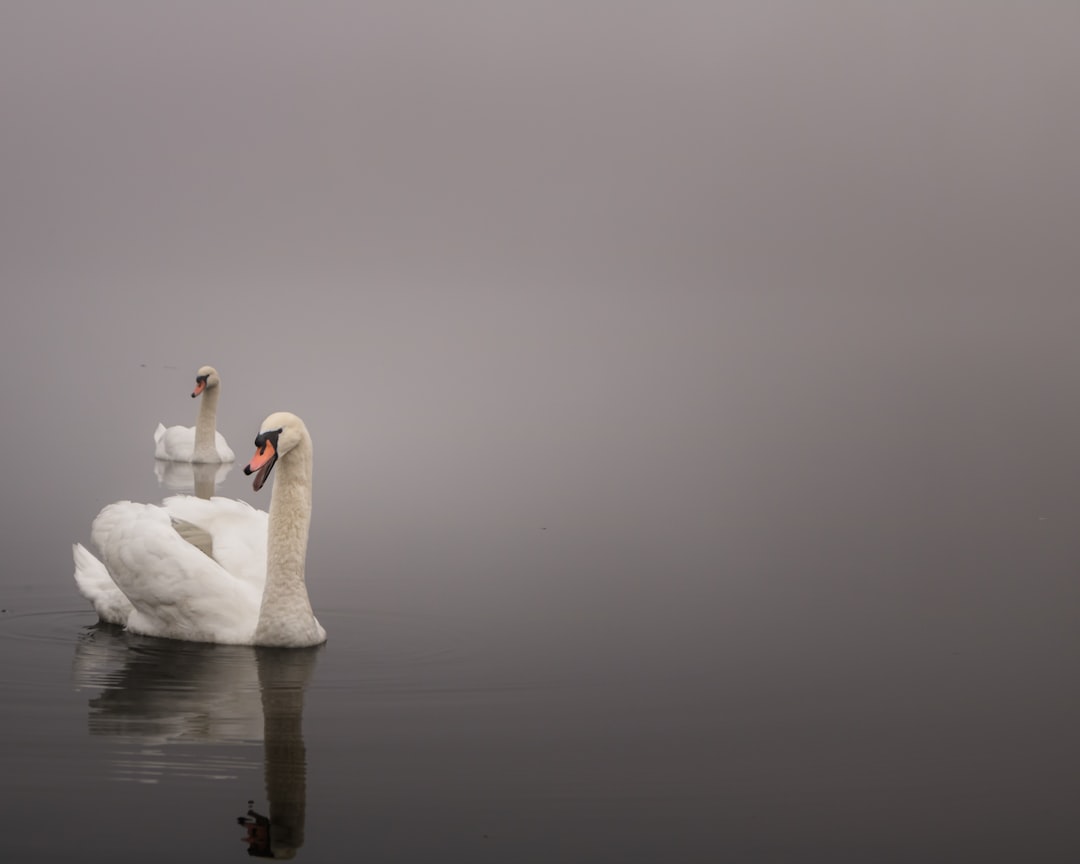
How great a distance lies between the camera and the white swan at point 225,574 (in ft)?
18.1

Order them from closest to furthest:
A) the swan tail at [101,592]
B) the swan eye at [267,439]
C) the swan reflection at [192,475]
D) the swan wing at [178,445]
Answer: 1. the swan eye at [267,439]
2. the swan tail at [101,592]
3. the swan reflection at [192,475]
4. the swan wing at [178,445]

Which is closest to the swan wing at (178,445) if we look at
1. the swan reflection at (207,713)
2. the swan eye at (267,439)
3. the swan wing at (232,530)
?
the swan wing at (232,530)

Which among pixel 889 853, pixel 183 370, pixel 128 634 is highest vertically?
pixel 183 370

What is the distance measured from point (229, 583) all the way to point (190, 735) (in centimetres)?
124

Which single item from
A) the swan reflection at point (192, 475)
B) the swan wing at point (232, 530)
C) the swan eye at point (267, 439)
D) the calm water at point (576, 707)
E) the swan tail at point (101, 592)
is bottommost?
the calm water at point (576, 707)

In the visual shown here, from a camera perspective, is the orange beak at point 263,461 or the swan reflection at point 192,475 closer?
the orange beak at point 263,461

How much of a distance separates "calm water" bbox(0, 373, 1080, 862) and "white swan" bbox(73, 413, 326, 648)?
0.37ft

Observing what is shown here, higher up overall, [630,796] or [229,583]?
[229,583]

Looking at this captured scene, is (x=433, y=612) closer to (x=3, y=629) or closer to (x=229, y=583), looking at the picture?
(x=229, y=583)

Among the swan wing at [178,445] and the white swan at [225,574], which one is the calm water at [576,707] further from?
the swan wing at [178,445]

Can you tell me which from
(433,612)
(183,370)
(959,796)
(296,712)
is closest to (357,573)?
(433,612)

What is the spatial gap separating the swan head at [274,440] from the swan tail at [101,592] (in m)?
0.81

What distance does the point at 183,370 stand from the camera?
19.0 meters

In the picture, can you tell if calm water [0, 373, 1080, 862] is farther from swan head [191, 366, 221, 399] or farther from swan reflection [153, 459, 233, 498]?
swan head [191, 366, 221, 399]
